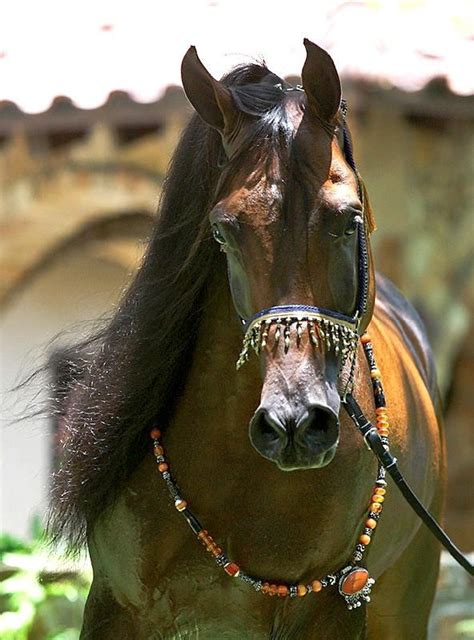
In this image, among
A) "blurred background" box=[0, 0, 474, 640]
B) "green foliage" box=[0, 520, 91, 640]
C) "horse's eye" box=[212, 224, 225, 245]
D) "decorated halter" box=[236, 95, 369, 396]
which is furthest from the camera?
"blurred background" box=[0, 0, 474, 640]

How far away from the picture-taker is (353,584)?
3.43 m

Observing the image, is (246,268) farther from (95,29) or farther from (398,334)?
(95,29)

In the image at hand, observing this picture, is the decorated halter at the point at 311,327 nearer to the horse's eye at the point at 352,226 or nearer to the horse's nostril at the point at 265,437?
the horse's eye at the point at 352,226

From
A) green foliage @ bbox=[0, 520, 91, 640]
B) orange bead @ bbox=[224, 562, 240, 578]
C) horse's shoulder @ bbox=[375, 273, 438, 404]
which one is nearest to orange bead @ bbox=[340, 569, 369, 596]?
orange bead @ bbox=[224, 562, 240, 578]

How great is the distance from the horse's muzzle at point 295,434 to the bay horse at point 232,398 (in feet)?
0.48

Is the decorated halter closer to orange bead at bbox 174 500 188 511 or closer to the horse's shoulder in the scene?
orange bead at bbox 174 500 188 511

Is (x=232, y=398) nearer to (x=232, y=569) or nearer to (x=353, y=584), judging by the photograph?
(x=232, y=569)

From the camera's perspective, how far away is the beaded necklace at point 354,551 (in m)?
3.40

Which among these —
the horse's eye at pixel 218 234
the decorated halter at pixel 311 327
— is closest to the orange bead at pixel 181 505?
the decorated halter at pixel 311 327

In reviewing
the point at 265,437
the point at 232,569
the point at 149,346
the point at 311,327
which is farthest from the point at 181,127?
the point at 265,437

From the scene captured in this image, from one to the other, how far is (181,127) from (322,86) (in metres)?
4.27

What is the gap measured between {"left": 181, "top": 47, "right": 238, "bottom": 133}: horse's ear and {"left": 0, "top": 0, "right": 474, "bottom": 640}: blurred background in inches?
145

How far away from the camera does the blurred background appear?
7.34 metres

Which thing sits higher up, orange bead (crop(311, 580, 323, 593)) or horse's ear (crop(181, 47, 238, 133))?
horse's ear (crop(181, 47, 238, 133))
